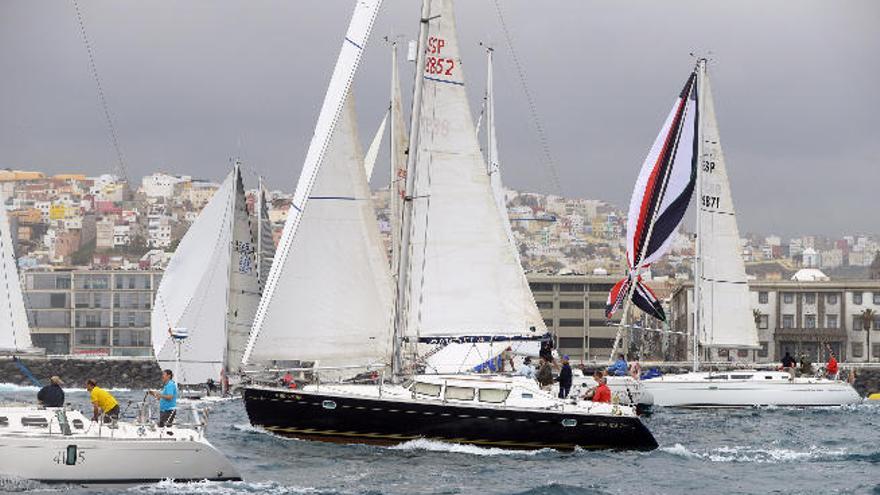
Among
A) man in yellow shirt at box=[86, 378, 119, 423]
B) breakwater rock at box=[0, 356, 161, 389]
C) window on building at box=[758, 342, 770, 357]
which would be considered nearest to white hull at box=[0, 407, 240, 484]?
man in yellow shirt at box=[86, 378, 119, 423]

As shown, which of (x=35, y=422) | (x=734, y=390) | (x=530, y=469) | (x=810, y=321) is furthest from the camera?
(x=810, y=321)

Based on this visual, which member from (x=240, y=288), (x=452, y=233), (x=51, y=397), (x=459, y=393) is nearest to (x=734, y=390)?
(x=240, y=288)

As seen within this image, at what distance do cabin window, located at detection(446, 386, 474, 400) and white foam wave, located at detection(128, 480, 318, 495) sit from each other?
19.9 ft

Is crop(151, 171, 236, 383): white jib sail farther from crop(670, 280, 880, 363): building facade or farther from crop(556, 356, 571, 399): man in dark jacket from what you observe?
crop(670, 280, 880, 363): building facade

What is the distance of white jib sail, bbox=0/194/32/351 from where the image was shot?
26.1m

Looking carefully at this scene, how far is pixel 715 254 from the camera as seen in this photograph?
190ft

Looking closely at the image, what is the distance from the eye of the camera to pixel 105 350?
139000 millimetres

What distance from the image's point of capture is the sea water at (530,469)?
89.2ft

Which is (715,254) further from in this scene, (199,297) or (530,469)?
(530,469)

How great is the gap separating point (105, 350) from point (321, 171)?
10773 centimetres

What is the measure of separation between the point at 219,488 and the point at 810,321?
92.7m

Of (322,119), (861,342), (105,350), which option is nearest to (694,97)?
(322,119)

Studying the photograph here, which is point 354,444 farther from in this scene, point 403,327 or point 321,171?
point 321,171

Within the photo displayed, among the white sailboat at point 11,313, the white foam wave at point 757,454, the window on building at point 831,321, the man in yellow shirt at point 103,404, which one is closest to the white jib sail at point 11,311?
the white sailboat at point 11,313
